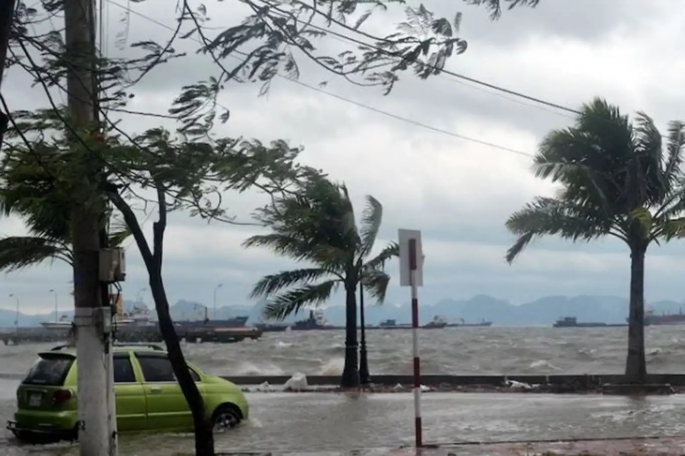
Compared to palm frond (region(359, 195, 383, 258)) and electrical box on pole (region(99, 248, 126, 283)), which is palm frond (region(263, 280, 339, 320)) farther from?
electrical box on pole (region(99, 248, 126, 283))

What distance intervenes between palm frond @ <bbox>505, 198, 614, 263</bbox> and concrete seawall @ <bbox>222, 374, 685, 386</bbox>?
144 inches

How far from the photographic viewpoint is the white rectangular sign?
13918mm

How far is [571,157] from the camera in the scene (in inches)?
1006

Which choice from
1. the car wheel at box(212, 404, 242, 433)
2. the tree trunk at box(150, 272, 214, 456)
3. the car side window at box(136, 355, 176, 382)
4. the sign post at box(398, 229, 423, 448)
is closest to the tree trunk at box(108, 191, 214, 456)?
the tree trunk at box(150, 272, 214, 456)

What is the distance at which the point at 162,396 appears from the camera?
16.9m

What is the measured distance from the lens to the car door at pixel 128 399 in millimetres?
16531

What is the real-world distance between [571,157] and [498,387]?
636 centimetres

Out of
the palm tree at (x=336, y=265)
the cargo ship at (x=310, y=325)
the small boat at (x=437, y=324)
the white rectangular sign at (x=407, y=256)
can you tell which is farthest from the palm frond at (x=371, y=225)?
the small boat at (x=437, y=324)

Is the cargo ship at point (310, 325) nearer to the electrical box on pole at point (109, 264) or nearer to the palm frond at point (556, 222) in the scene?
the palm frond at point (556, 222)

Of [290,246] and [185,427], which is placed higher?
[290,246]

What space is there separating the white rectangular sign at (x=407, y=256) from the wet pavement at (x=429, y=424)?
2.14 metres

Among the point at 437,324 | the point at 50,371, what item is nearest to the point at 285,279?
the point at 50,371

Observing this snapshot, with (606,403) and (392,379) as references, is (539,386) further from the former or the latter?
(606,403)

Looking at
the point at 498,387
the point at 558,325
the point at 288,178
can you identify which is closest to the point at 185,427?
the point at 288,178
